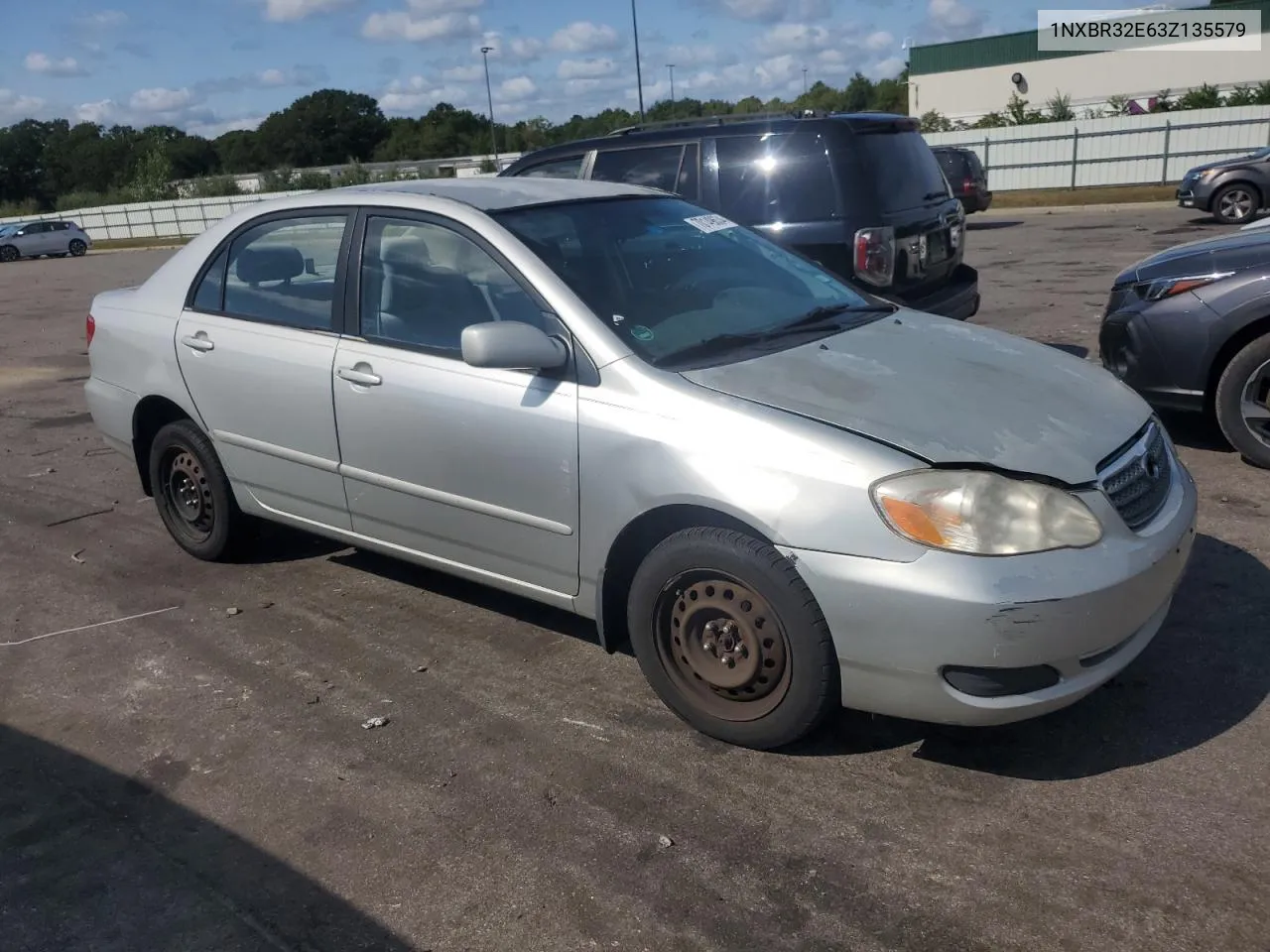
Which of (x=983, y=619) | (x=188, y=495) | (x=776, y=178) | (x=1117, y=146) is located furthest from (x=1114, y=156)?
(x=983, y=619)

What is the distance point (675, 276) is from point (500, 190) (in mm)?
867

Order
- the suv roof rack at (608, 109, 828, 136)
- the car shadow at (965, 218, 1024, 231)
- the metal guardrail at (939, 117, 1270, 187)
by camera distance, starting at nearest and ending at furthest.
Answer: the suv roof rack at (608, 109, 828, 136) < the car shadow at (965, 218, 1024, 231) < the metal guardrail at (939, 117, 1270, 187)

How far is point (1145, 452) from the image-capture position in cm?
356

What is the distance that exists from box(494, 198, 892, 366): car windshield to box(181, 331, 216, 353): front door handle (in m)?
1.65

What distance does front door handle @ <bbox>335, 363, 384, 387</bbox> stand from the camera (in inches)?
166

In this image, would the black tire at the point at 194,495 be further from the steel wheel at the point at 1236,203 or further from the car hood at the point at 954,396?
the steel wheel at the point at 1236,203

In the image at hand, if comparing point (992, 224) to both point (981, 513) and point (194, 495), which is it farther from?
point (981, 513)

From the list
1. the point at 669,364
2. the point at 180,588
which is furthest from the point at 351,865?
the point at 180,588

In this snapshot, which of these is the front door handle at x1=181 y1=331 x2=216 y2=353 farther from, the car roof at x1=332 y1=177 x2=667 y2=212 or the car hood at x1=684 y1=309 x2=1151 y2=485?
the car hood at x1=684 y1=309 x2=1151 y2=485

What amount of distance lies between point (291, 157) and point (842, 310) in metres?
92.9

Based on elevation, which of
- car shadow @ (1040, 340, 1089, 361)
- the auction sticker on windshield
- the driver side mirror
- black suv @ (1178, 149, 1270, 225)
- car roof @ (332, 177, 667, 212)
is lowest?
car shadow @ (1040, 340, 1089, 361)

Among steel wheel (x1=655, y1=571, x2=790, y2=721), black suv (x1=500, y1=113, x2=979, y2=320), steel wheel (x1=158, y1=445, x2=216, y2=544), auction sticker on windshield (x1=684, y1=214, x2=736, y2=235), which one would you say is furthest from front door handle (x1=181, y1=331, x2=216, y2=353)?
black suv (x1=500, y1=113, x2=979, y2=320)

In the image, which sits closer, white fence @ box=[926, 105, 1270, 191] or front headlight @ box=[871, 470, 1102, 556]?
front headlight @ box=[871, 470, 1102, 556]

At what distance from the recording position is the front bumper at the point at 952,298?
6.79m
